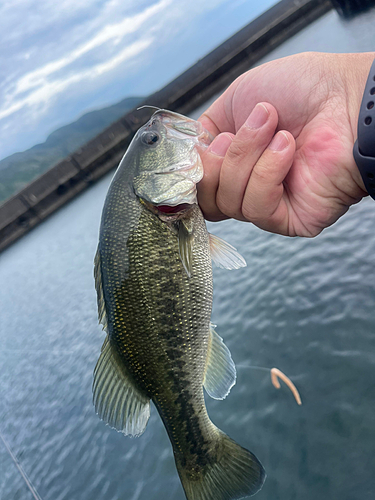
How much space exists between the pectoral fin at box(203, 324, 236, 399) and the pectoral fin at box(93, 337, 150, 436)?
0.40 meters

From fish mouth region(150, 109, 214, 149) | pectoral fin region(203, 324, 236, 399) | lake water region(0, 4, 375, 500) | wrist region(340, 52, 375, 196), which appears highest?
fish mouth region(150, 109, 214, 149)

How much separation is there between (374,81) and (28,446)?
9570mm

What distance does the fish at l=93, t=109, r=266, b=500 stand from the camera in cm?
205

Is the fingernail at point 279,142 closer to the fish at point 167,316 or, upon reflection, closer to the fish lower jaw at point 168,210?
the fish at point 167,316

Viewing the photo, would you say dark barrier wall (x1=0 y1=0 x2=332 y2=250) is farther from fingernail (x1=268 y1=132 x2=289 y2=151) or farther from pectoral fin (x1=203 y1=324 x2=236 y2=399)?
fingernail (x1=268 y1=132 x2=289 y2=151)

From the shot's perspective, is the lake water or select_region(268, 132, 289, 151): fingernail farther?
the lake water

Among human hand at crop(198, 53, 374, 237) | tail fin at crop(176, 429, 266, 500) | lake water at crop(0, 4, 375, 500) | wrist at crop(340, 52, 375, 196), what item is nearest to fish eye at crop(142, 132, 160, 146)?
human hand at crop(198, 53, 374, 237)

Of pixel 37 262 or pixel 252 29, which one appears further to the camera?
pixel 252 29

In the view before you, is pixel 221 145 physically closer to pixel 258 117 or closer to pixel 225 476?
pixel 258 117

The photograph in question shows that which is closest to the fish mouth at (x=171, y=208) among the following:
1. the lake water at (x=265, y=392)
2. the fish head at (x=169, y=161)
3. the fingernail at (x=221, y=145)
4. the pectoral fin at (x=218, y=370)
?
the fish head at (x=169, y=161)

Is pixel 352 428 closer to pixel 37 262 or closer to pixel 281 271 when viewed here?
pixel 281 271

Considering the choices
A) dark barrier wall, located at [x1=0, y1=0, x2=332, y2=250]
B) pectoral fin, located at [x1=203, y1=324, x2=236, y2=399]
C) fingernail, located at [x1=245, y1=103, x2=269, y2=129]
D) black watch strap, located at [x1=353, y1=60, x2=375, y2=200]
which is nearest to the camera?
black watch strap, located at [x1=353, y1=60, x2=375, y2=200]

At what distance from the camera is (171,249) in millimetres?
2146

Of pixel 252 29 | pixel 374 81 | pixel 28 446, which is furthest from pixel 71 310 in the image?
pixel 252 29
